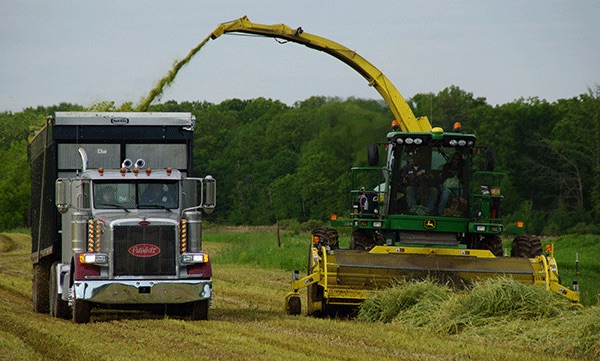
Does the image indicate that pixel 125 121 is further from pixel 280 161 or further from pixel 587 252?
pixel 280 161

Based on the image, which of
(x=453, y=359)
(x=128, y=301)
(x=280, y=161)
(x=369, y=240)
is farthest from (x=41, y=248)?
(x=280, y=161)

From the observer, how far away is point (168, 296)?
53.1ft

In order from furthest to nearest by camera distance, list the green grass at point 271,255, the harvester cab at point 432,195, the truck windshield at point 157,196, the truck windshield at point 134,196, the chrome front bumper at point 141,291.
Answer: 1. the green grass at point 271,255
2. the harvester cab at point 432,195
3. the truck windshield at point 157,196
4. the truck windshield at point 134,196
5. the chrome front bumper at point 141,291

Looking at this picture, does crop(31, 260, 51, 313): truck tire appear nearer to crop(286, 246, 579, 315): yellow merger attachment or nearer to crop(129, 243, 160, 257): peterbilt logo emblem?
crop(129, 243, 160, 257): peterbilt logo emblem

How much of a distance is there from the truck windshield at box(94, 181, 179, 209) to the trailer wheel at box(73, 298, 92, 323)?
1498 mm

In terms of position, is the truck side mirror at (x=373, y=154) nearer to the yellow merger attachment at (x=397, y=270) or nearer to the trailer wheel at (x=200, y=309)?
the yellow merger attachment at (x=397, y=270)

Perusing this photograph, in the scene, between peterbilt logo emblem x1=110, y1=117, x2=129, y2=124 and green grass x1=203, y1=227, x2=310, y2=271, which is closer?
peterbilt logo emblem x1=110, y1=117, x2=129, y2=124

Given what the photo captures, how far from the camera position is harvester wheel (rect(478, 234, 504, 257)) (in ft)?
59.8

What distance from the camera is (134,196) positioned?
662 inches

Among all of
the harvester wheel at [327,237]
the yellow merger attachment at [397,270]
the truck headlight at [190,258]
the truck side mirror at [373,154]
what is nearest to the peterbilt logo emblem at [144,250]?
the truck headlight at [190,258]

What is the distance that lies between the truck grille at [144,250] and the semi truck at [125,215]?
15mm

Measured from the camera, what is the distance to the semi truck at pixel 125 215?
53.0 feet

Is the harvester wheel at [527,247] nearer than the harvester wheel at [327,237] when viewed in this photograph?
Yes

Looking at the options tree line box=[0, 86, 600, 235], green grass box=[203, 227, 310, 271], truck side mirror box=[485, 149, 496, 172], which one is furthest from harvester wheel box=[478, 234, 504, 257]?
tree line box=[0, 86, 600, 235]
